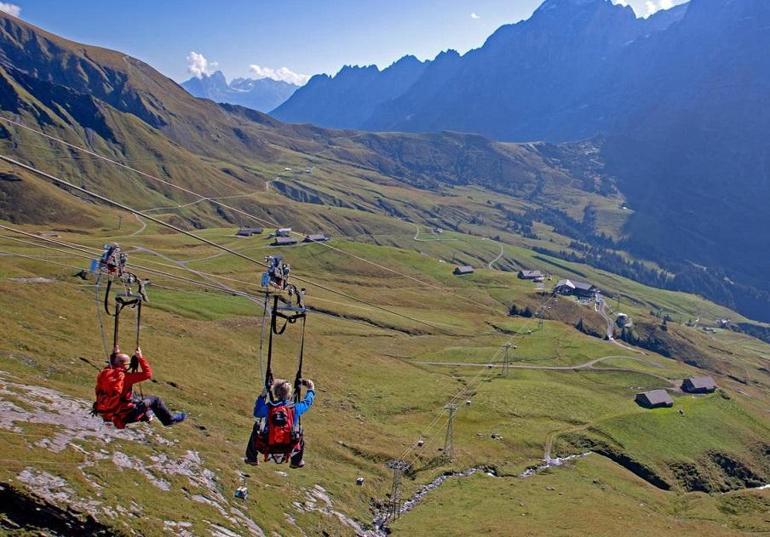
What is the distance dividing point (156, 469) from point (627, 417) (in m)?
86.7

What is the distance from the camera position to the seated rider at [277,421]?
2522cm

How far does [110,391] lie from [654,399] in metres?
111

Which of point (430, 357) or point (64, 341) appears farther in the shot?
point (430, 357)

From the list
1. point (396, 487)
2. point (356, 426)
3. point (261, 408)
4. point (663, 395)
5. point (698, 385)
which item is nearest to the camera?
point (261, 408)

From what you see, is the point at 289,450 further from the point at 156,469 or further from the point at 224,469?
the point at 224,469

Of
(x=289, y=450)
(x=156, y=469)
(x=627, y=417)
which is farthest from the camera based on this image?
(x=627, y=417)

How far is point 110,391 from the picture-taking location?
1017 inches

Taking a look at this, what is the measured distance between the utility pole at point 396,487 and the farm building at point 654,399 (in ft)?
224

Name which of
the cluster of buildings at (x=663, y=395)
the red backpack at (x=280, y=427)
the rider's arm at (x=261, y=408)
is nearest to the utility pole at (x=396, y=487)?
the red backpack at (x=280, y=427)

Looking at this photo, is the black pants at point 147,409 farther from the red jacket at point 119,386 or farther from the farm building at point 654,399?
the farm building at point 654,399

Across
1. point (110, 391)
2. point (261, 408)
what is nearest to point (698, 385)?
point (261, 408)

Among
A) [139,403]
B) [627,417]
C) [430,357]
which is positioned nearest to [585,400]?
[627,417]

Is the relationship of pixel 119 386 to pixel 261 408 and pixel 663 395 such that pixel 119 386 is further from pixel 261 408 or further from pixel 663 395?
pixel 663 395

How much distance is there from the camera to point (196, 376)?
69938mm
